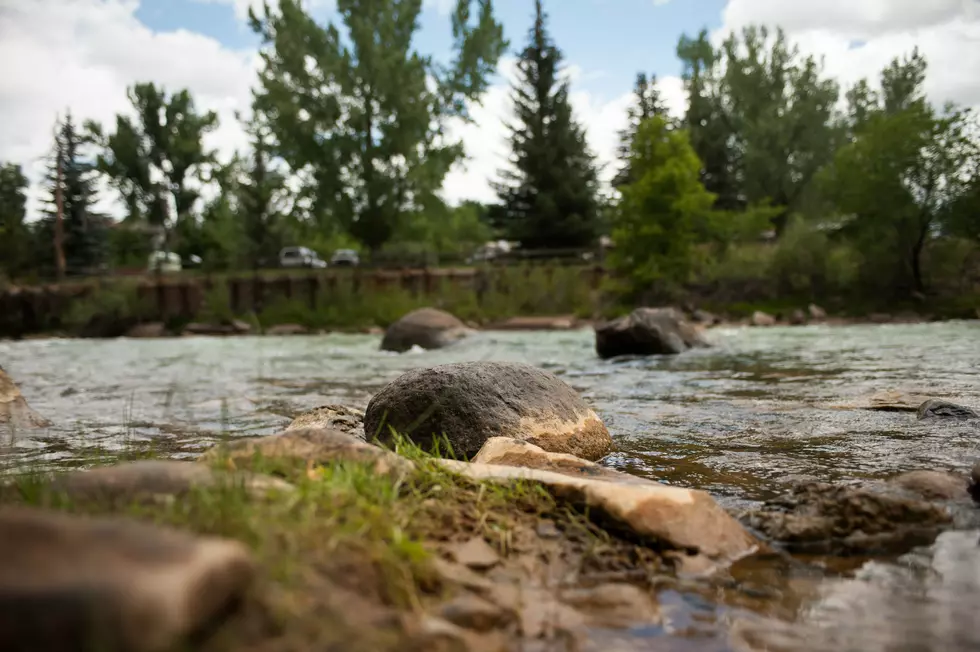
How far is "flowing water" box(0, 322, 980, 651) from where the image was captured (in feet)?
7.24

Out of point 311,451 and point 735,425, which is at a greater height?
point 311,451

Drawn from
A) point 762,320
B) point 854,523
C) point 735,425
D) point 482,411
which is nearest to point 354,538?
point 854,523

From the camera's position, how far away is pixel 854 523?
2.90 m

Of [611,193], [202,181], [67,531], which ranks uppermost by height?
[202,181]

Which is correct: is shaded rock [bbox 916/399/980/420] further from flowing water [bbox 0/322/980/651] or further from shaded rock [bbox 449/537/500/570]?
shaded rock [bbox 449/537/500/570]

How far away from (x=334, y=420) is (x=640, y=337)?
28.7 feet

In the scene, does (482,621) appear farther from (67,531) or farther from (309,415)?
(309,415)

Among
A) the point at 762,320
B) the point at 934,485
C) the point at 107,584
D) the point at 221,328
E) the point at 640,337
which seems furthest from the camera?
the point at 221,328

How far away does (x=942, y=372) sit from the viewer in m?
8.50

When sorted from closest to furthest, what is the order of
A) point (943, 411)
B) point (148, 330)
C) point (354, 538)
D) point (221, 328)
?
point (354, 538) < point (943, 411) < point (221, 328) < point (148, 330)

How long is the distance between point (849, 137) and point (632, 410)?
1654 inches

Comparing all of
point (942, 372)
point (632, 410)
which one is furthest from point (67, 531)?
point (942, 372)

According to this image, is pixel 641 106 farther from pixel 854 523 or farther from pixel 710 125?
pixel 854 523

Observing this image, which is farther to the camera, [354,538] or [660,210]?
[660,210]
